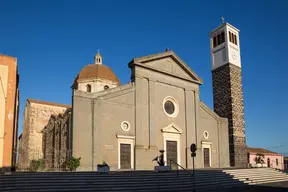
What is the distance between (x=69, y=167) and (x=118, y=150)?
4024mm

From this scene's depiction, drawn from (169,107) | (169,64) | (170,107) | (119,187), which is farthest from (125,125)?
(119,187)

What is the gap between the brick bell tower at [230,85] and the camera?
28875 millimetres

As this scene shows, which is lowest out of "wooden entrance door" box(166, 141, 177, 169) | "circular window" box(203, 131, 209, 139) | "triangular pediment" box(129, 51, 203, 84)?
"wooden entrance door" box(166, 141, 177, 169)

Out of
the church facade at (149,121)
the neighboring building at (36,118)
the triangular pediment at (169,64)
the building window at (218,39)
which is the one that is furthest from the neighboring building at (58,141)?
the building window at (218,39)

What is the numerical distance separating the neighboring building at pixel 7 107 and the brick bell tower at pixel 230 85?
21.3 metres

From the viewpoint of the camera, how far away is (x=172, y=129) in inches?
950

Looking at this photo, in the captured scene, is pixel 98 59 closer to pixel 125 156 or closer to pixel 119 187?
pixel 125 156

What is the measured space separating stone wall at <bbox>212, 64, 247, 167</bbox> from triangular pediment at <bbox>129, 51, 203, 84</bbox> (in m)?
3.90

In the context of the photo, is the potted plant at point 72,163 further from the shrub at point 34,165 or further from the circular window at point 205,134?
the circular window at point 205,134

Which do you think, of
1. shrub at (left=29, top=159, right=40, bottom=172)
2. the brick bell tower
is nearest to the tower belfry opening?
the brick bell tower

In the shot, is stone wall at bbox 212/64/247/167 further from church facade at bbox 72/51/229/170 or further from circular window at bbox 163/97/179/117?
circular window at bbox 163/97/179/117

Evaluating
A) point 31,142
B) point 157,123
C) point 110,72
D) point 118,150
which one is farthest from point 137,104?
point 31,142

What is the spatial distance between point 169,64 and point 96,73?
35.4ft

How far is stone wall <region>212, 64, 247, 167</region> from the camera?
28734mm
